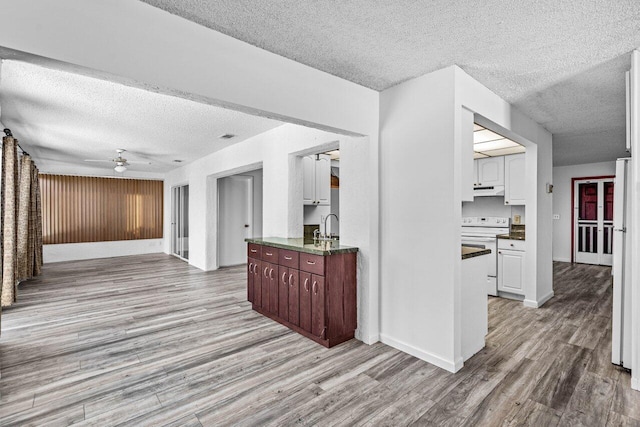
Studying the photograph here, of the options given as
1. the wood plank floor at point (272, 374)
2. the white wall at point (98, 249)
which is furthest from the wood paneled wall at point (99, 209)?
the wood plank floor at point (272, 374)

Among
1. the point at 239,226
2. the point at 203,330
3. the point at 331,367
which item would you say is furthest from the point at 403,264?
the point at 239,226

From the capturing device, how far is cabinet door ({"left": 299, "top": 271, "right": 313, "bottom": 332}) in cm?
318

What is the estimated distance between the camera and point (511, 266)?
455 centimetres

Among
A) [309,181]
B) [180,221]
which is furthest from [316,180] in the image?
[180,221]

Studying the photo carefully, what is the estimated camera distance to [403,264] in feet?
9.71

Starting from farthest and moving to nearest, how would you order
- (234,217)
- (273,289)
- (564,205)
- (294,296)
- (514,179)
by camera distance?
(564,205)
(234,217)
(514,179)
(273,289)
(294,296)

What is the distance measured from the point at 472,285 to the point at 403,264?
0.65m

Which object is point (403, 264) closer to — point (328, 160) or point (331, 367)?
point (331, 367)

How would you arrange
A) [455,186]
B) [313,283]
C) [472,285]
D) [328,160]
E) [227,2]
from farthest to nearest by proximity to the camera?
[328,160], [313,283], [472,285], [455,186], [227,2]

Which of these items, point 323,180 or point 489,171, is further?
point 489,171

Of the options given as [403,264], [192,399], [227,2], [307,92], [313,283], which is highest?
[227,2]

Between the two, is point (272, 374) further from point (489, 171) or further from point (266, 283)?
point (489, 171)

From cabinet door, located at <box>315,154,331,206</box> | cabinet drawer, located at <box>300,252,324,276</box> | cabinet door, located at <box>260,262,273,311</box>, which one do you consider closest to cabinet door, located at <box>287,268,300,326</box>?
cabinet drawer, located at <box>300,252,324,276</box>

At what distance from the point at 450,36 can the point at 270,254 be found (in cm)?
278
